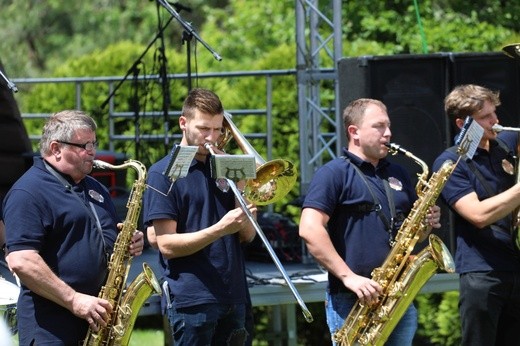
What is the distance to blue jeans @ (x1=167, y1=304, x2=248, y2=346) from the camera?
238 inches

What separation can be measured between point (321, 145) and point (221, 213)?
4.16 meters

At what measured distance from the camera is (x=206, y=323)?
6.06m

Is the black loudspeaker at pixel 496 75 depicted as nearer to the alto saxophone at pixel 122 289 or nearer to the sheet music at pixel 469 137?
the sheet music at pixel 469 137

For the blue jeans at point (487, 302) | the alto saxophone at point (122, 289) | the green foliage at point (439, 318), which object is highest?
the alto saxophone at point (122, 289)

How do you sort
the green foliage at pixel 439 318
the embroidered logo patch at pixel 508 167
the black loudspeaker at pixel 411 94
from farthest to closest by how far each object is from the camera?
1. the green foliage at pixel 439 318
2. the black loudspeaker at pixel 411 94
3. the embroidered logo patch at pixel 508 167

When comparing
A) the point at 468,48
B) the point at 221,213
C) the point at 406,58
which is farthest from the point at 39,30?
the point at 221,213

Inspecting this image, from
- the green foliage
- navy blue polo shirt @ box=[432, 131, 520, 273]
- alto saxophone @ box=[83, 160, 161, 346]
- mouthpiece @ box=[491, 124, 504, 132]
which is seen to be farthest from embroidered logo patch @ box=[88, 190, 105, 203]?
the green foliage

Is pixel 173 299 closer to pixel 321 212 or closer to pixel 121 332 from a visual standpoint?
pixel 121 332

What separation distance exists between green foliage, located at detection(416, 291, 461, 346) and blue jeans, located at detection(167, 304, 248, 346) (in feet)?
14.9

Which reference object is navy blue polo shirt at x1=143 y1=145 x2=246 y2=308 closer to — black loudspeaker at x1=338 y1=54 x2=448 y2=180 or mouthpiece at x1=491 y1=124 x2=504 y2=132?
mouthpiece at x1=491 y1=124 x2=504 y2=132

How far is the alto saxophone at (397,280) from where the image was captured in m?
6.26

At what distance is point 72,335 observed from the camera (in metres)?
5.74

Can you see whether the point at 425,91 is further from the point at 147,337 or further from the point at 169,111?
the point at 147,337

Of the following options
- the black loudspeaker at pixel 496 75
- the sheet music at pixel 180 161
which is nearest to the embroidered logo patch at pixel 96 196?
the sheet music at pixel 180 161
